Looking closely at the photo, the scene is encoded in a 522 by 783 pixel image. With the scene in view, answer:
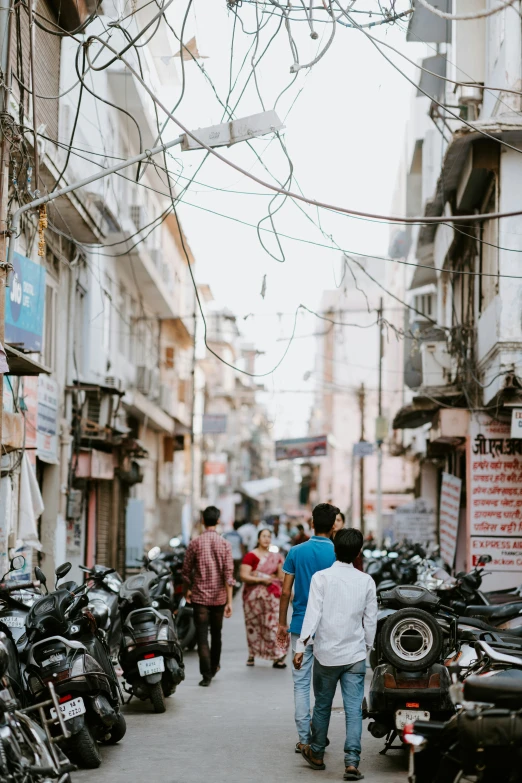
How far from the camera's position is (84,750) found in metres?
7.39

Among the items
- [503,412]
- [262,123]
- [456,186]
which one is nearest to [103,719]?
[262,123]

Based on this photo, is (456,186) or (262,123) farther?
(456,186)

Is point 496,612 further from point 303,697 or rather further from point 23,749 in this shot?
point 23,749

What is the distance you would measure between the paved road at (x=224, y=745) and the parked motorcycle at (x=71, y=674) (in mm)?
243

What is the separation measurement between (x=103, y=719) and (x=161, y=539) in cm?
2636

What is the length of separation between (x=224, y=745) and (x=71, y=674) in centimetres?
174

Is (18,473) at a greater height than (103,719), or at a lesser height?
greater

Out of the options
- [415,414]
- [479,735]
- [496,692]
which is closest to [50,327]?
[415,414]

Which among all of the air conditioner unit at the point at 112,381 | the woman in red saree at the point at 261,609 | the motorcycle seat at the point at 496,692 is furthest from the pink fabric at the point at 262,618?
the motorcycle seat at the point at 496,692

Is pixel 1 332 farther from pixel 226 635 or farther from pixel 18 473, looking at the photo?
pixel 226 635

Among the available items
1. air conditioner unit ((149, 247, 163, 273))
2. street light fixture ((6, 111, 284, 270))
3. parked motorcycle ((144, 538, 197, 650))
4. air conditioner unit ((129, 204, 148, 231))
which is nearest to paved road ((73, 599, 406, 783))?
parked motorcycle ((144, 538, 197, 650))

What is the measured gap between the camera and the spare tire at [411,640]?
24.7 ft

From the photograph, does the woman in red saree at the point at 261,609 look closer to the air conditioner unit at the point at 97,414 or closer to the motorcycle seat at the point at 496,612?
the motorcycle seat at the point at 496,612

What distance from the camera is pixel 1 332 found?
9312 millimetres
